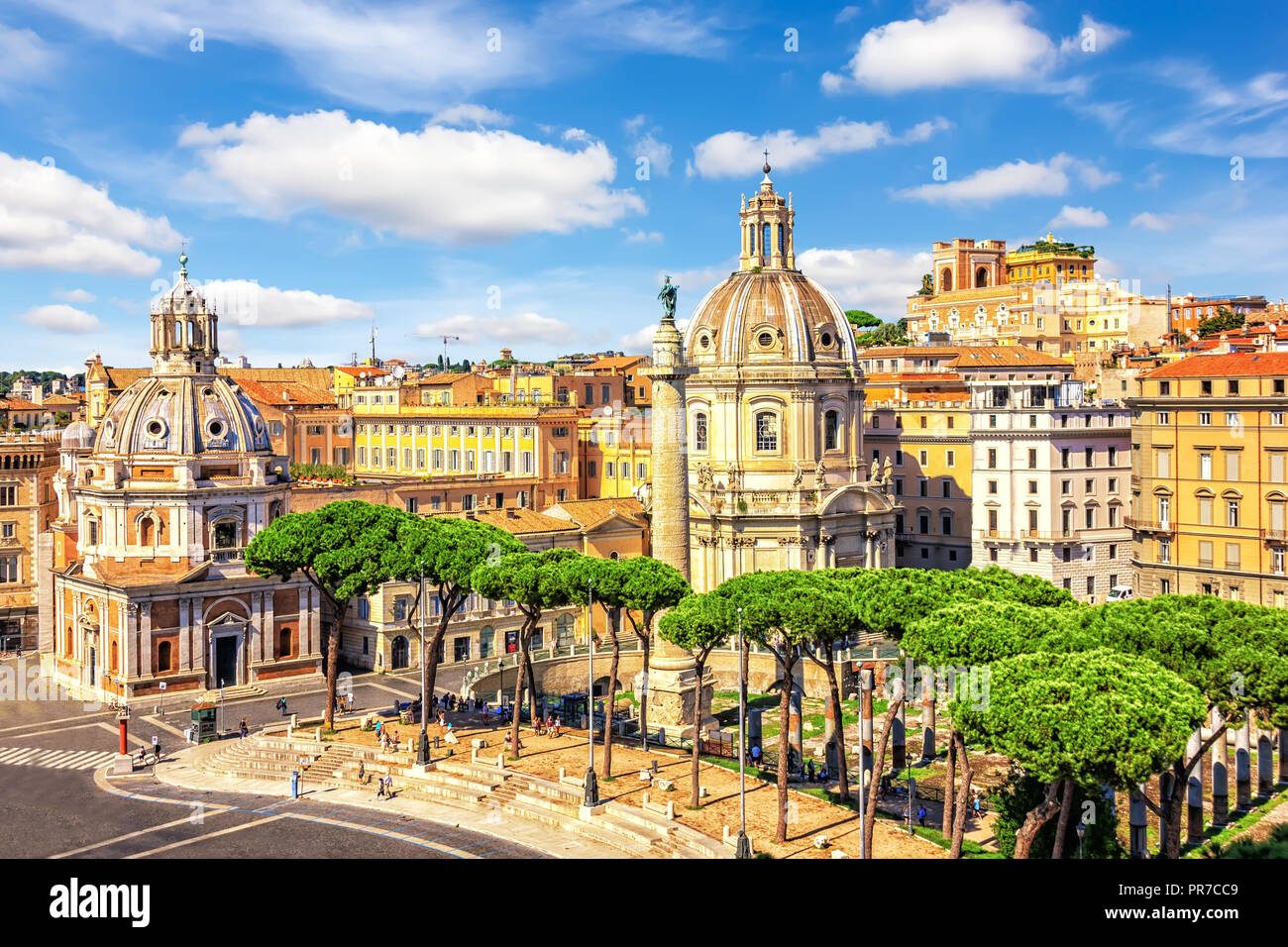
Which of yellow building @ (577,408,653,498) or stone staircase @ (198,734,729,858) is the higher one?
yellow building @ (577,408,653,498)

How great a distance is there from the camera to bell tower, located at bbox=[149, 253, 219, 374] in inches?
2680

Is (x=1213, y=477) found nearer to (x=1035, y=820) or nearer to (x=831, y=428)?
(x=831, y=428)

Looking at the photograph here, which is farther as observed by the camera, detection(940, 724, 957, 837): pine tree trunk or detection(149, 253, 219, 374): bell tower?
detection(149, 253, 219, 374): bell tower

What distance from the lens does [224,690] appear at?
63625 millimetres

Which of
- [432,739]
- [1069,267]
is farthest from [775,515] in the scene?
[1069,267]

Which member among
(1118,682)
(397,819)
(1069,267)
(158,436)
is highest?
(1069,267)

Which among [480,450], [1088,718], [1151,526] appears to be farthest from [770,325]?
[1088,718]

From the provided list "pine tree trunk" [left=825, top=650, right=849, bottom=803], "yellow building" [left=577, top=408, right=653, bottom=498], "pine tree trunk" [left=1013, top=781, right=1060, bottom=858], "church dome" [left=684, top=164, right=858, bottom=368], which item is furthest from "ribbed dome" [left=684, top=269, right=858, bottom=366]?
"pine tree trunk" [left=1013, top=781, right=1060, bottom=858]

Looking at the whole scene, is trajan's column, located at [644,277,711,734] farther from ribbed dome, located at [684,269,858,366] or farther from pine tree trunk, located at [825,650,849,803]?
ribbed dome, located at [684,269,858,366]

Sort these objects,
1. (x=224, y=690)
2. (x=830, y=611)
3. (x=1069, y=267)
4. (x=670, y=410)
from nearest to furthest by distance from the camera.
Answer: (x=830, y=611), (x=670, y=410), (x=224, y=690), (x=1069, y=267)

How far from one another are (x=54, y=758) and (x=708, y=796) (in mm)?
27598

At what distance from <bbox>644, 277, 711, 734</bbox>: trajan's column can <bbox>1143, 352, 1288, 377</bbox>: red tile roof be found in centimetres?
2970

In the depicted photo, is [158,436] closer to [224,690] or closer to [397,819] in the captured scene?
[224,690]
